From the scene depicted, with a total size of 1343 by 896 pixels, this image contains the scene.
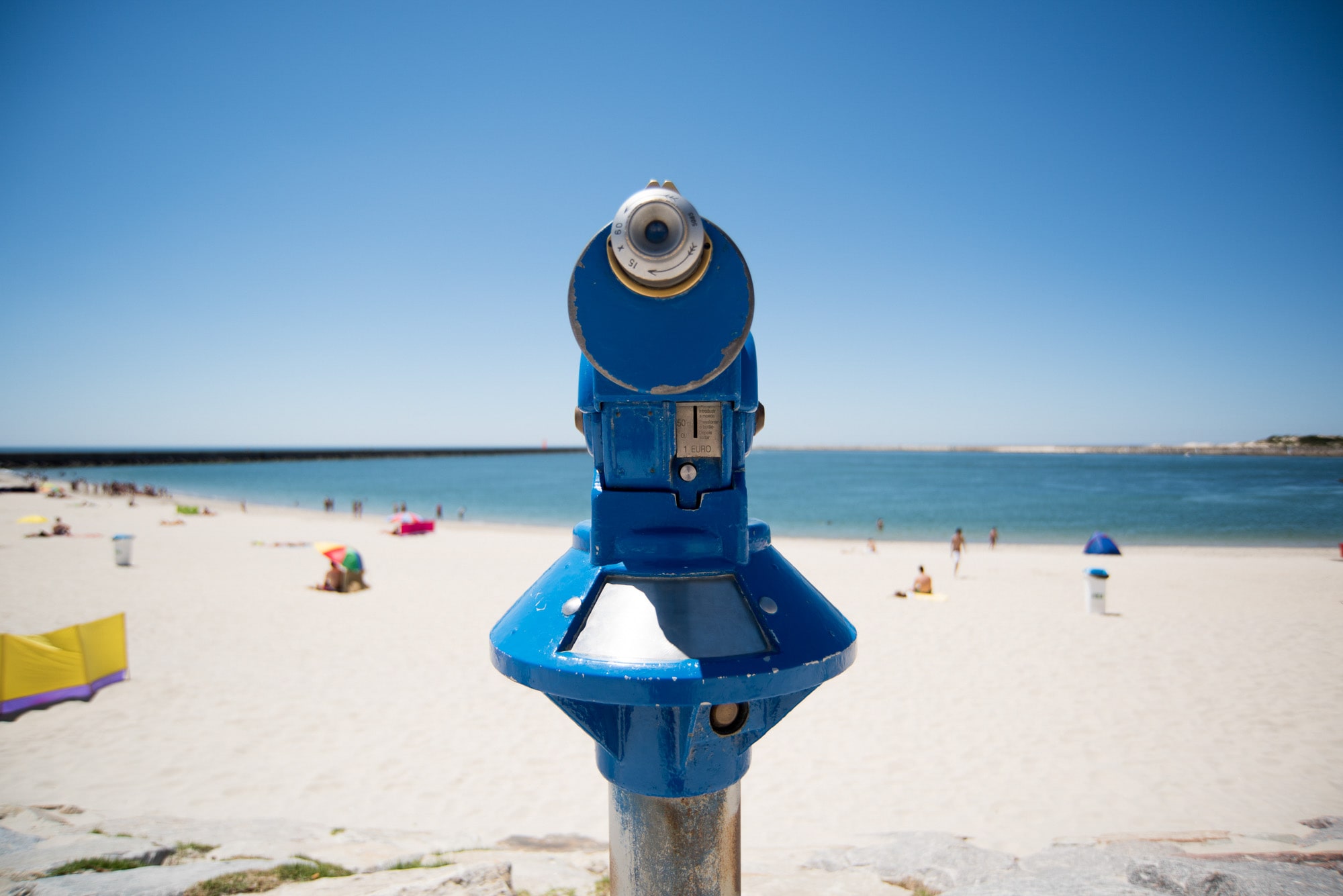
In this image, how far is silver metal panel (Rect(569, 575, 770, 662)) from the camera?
1600mm

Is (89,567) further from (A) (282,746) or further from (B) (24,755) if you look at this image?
(A) (282,746)

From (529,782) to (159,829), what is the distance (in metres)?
2.55

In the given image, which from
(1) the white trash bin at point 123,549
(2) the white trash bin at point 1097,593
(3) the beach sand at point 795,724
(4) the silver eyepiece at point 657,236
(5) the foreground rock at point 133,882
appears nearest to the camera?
(4) the silver eyepiece at point 657,236

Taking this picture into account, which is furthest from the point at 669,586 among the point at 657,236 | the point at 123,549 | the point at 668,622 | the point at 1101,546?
the point at 1101,546

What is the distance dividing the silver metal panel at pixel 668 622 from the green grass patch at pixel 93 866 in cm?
325

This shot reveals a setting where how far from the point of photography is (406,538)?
83.3ft

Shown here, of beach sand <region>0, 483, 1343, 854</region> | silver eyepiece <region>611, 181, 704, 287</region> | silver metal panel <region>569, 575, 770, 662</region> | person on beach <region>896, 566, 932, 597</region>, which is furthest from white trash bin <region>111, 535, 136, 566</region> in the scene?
silver eyepiece <region>611, 181, 704, 287</region>

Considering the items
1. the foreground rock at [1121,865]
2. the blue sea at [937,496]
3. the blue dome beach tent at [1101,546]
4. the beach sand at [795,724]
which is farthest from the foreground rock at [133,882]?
the blue dome beach tent at [1101,546]

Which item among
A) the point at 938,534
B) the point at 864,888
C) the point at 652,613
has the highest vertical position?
the point at 652,613

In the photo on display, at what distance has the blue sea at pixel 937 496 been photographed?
34.2 m

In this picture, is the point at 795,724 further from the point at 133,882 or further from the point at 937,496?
the point at 937,496

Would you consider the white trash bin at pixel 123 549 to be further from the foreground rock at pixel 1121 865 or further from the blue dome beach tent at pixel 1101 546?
the blue dome beach tent at pixel 1101 546

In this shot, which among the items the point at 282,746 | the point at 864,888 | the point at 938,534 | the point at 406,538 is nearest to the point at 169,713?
the point at 282,746

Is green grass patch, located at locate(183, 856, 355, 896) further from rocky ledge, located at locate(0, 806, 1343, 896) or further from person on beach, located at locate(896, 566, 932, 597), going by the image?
person on beach, located at locate(896, 566, 932, 597)
